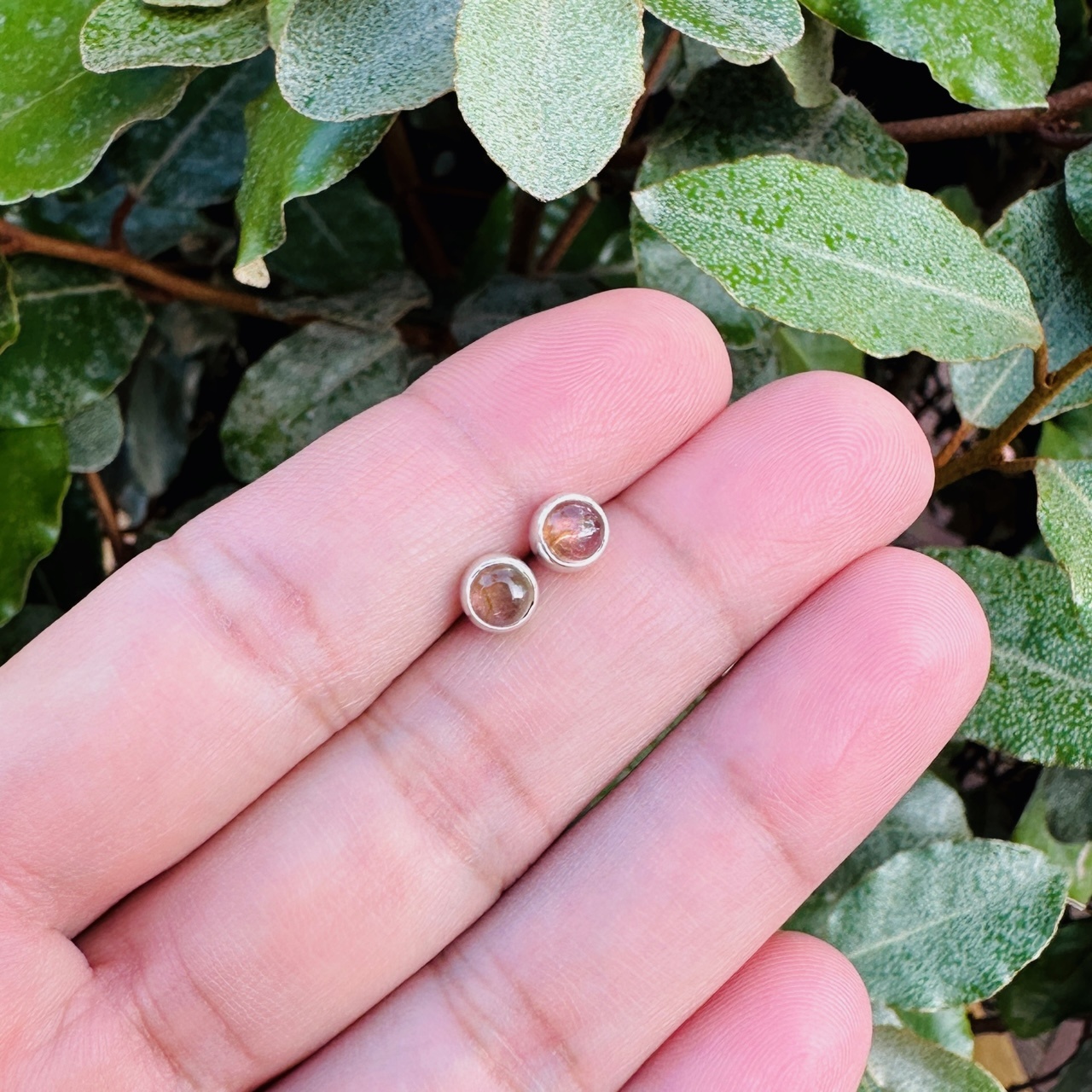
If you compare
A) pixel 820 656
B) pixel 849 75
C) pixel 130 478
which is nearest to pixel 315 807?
pixel 820 656

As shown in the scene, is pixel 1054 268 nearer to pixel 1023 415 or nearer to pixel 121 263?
pixel 1023 415

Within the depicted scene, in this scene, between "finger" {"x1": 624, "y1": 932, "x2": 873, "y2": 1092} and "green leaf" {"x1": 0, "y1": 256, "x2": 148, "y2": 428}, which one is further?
"green leaf" {"x1": 0, "y1": 256, "x2": 148, "y2": 428}

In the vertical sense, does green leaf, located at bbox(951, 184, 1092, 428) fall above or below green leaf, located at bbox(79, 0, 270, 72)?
below

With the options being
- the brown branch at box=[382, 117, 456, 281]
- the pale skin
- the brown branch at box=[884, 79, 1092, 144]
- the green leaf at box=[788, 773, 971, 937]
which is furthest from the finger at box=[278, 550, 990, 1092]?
the brown branch at box=[382, 117, 456, 281]

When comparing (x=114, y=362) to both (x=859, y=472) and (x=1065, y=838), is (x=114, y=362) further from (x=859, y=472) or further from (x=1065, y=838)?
(x=1065, y=838)

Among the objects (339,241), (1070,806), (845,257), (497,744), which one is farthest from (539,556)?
(1070,806)

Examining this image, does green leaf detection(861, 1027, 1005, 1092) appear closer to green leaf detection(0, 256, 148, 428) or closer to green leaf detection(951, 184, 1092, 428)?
green leaf detection(951, 184, 1092, 428)
